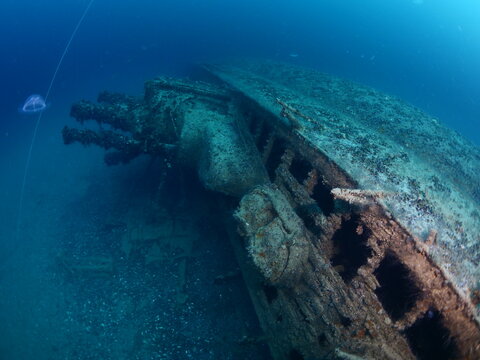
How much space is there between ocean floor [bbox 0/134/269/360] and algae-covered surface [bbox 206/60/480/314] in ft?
9.13

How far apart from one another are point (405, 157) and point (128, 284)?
6.08 metres

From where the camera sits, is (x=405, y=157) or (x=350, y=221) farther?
(x=405, y=157)

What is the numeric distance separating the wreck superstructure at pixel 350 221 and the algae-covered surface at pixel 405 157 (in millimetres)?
19

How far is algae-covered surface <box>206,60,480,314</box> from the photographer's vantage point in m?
3.02

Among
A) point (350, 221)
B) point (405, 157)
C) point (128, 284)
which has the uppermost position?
point (405, 157)

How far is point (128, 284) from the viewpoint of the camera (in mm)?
6484

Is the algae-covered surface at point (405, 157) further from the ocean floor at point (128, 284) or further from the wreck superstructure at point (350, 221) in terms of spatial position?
the ocean floor at point (128, 284)

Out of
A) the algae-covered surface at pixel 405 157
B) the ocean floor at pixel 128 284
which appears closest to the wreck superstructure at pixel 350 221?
the algae-covered surface at pixel 405 157

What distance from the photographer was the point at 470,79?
48.1 m

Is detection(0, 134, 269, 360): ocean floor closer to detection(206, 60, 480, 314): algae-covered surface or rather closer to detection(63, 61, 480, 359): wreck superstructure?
detection(63, 61, 480, 359): wreck superstructure

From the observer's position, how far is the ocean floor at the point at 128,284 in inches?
217

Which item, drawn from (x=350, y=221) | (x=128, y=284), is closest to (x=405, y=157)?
(x=350, y=221)

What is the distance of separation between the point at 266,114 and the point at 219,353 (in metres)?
4.52

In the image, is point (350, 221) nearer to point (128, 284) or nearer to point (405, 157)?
point (405, 157)
